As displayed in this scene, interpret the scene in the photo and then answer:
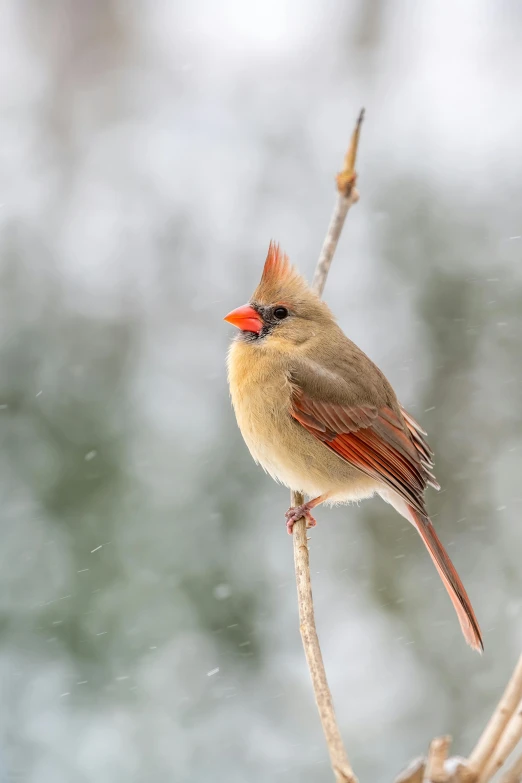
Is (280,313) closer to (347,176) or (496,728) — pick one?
(347,176)

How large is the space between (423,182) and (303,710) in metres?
2.31

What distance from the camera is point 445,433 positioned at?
3488 millimetres

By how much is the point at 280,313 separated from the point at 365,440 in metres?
0.40

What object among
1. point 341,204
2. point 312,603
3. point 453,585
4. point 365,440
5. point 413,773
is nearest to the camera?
point 413,773

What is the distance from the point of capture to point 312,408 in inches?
83.6

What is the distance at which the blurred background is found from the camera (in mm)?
2871

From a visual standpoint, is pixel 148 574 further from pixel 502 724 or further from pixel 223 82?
pixel 223 82

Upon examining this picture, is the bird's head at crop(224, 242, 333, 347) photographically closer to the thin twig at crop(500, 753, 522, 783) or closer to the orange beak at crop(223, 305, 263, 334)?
the orange beak at crop(223, 305, 263, 334)

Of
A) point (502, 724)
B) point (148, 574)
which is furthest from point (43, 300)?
point (502, 724)

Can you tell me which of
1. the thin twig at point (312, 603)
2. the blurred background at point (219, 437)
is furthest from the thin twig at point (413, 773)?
the blurred background at point (219, 437)

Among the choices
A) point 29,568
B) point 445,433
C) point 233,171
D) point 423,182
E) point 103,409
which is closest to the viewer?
point 29,568

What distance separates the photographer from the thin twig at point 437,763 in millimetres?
840

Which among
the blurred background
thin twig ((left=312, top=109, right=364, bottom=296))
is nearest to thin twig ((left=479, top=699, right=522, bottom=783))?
thin twig ((left=312, top=109, right=364, bottom=296))

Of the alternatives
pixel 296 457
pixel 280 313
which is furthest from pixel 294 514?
pixel 280 313
